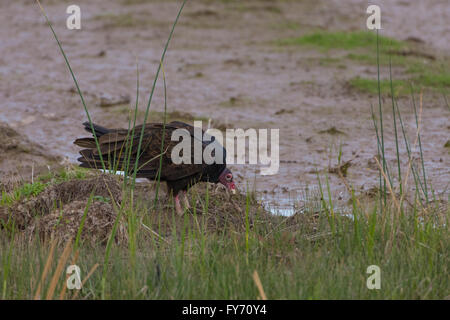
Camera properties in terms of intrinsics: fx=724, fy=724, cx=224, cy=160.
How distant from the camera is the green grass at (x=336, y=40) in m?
11.2

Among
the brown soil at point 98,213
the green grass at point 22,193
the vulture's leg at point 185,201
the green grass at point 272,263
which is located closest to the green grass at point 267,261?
the green grass at point 272,263

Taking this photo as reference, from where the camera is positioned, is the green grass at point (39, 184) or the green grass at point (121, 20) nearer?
the green grass at point (39, 184)

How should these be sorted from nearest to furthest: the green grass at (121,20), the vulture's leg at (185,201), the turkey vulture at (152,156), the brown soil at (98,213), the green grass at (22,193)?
the brown soil at (98,213)
the green grass at (22,193)
the turkey vulture at (152,156)
the vulture's leg at (185,201)
the green grass at (121,20)

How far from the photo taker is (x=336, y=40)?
11.4 metres

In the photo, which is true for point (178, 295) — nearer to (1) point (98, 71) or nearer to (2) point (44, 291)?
(2) point (44, 291)

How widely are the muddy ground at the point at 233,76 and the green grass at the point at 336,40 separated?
0.72ft

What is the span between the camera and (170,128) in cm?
502

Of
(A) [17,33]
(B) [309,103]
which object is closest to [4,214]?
(B) [309,103]

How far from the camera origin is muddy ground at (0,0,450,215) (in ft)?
22.5

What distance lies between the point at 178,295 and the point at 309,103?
5.65 m

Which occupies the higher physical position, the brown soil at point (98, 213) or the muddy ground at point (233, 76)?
the muddy ground at point (233, 76)

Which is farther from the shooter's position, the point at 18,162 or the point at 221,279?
the point at 18,162

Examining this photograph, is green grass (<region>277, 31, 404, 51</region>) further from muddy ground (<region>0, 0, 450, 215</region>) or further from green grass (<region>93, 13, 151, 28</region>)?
green grass (<region>93, 13, 151, 28</region>)

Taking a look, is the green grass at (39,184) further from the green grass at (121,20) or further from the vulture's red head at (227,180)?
the green grass at (121,20)
